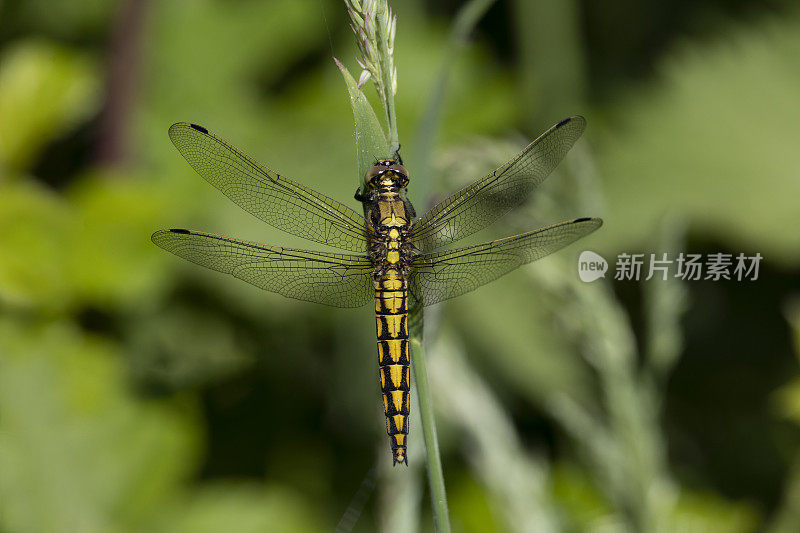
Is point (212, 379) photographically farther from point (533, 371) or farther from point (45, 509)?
point (533, 371)

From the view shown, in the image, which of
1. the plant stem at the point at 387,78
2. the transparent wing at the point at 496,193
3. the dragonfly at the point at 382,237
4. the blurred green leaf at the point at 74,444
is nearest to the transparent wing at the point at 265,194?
the dragonfly at the point at 382,237

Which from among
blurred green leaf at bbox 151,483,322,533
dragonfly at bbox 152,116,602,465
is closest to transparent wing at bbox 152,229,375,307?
dragonfly at bbox 152,116,602,465

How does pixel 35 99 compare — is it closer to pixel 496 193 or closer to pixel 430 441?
pixel 496 193

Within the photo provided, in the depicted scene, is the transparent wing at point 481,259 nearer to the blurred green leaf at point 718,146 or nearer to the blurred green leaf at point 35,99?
the blurred green leaf at point 718,146

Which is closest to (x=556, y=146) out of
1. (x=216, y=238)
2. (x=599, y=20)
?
(x=216, y=238)

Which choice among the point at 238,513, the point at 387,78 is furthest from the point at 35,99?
the point at 387,78

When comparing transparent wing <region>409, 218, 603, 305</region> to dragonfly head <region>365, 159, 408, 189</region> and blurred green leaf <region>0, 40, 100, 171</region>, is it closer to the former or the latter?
dragonfly head <region>365, 159, 408, 189</region>
